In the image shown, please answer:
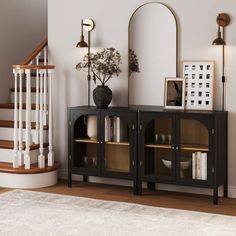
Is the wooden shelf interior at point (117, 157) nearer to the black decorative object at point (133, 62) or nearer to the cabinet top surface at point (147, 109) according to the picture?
the cabinet top surface at point (147, 109)

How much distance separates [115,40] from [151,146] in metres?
1.31

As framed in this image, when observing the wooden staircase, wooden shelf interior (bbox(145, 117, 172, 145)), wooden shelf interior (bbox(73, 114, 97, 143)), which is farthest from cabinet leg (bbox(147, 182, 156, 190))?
the wooden staircase

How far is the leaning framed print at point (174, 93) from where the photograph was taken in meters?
5.57

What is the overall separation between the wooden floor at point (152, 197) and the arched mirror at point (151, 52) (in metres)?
0.97

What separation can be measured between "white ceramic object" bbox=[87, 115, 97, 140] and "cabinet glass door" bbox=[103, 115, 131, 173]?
0.52 ft

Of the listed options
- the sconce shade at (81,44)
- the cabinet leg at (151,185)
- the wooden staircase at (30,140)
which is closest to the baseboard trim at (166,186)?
the cabinet leg at (151,185)

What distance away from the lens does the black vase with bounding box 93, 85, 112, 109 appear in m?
5.77

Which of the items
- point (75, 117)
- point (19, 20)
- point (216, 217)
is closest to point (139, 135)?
point (75, 117)

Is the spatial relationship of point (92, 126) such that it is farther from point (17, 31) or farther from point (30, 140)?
point (17, 31)

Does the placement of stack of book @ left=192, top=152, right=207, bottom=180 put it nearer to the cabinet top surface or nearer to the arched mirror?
the cabinet top surface

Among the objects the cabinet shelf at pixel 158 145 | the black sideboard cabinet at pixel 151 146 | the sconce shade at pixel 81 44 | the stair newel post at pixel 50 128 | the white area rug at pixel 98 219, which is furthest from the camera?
the stair newel post at pixel 50 128

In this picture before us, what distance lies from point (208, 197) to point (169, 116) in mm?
940

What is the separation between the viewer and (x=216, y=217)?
15.5ft

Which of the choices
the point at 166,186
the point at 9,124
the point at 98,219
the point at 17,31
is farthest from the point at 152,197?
the point at 17,31
